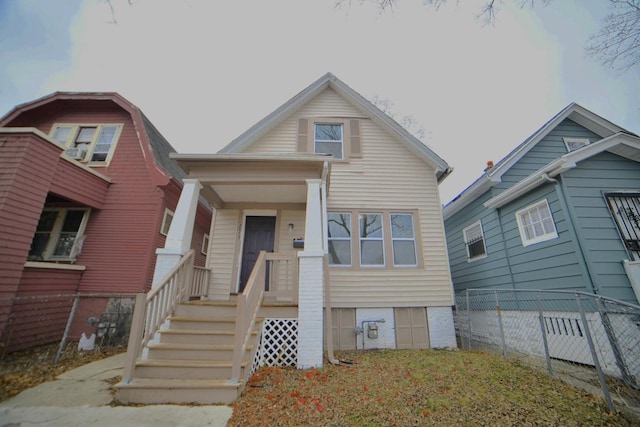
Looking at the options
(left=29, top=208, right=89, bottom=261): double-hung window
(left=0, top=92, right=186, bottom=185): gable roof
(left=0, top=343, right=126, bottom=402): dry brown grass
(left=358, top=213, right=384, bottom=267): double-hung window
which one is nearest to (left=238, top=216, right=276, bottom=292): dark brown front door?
(left=358, top=213, right=384, bottom=267): double-hung window

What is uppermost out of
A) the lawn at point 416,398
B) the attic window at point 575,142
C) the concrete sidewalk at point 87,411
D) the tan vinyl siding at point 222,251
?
the attic window at point 575,142

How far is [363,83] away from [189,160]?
11.0 m

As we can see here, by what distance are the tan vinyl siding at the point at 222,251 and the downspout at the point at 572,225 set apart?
734cm

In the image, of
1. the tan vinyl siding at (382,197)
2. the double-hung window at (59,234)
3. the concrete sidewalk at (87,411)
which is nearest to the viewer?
Result: the concrete sidewalk at (87,411)

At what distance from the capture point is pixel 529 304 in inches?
229

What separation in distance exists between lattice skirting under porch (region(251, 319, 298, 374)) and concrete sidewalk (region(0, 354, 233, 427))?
1.37 m

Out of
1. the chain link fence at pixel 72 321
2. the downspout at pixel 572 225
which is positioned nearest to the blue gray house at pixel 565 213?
the downspout at pixel 572 225

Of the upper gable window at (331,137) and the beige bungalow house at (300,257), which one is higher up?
the upper gable window at (331,137)

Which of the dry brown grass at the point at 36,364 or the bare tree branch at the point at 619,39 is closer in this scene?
the dry brown grass at the point at 36,364

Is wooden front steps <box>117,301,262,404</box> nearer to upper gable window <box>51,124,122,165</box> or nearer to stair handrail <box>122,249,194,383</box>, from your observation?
stair handrail <box>122,249,194,383</box>

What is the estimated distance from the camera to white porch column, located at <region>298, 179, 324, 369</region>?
4.21 metres

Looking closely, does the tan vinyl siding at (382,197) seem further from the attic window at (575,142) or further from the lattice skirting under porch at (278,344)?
the attic window at (575,142)

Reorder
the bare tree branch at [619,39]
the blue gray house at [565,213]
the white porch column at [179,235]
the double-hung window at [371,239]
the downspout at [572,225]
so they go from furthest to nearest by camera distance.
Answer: the double-hung window at [371,239] < the bare tree branch at [619,39] < the blue gray house at [565,213] < the downspout at [572,225] < the white porch column at [179,235]

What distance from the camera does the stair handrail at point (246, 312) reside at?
3238mm
